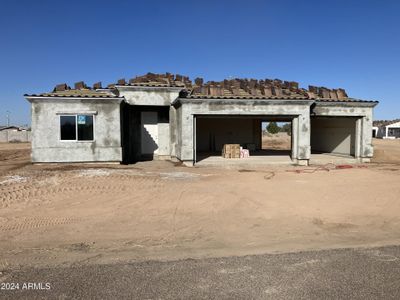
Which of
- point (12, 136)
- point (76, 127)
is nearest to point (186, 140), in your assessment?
point (76, 127)

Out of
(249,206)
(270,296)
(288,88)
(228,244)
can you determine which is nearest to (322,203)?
(249,206)

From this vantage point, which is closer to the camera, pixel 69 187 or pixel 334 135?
pixel 69 187

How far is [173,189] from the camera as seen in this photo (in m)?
10.2

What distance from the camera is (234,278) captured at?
14.4ft

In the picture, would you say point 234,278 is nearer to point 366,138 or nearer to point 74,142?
point 74,142

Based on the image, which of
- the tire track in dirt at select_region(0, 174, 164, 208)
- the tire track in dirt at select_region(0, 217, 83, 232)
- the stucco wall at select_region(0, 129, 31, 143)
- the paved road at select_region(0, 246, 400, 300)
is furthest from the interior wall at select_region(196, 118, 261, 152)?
the stucco wall at select_region(0, 129, 31, 143)

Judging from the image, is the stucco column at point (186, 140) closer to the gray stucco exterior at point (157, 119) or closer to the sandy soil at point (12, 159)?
the gray stucco exterior at point (157, 119)

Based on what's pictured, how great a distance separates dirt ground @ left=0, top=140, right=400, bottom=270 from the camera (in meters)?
5.56

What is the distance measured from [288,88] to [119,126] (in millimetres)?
11656

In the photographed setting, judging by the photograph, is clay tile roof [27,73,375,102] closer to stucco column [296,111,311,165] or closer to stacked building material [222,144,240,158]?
stucco column [296,111,311,165]

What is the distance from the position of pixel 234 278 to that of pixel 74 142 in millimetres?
12888

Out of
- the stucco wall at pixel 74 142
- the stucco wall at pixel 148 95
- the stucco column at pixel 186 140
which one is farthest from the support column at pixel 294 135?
the stucco wall at pixel 74 142

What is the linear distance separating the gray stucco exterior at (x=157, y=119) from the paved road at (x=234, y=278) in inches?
442

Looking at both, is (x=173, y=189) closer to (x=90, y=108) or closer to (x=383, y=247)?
(x=383, y=247)
